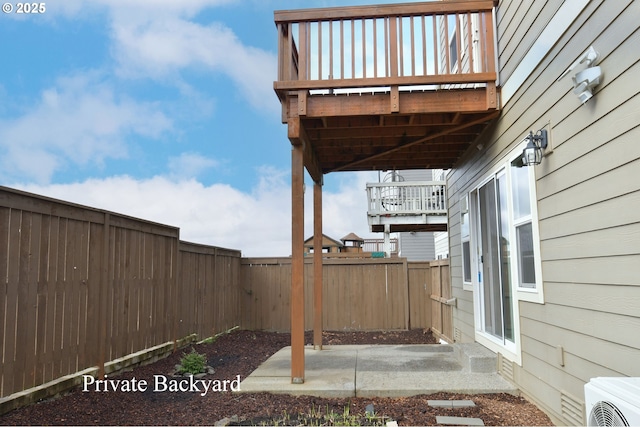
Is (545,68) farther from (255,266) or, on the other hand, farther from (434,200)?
(434,200)

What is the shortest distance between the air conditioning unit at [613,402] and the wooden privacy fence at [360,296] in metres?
7.50

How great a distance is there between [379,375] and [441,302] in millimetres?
3926

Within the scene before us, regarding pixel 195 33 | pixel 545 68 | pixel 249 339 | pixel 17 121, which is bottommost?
pixel 249 339

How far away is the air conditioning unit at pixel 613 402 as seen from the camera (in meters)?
1.43

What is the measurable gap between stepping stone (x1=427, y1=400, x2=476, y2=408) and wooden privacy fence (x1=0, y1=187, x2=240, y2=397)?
3359mm

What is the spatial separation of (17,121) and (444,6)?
6.06 meters

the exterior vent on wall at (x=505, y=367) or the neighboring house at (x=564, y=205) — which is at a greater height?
the neighboring house at (x=564, y=205)

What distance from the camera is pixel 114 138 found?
350 inches

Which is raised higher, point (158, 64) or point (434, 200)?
point (158, 64)

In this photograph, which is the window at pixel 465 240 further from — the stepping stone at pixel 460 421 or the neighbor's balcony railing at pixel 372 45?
the stepping stone at pixel 460 421

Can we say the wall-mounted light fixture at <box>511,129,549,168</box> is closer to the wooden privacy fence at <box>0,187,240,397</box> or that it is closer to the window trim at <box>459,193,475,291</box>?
the window trim at <box>459,193,475,291</box>

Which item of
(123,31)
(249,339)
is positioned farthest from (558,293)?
(123,31)

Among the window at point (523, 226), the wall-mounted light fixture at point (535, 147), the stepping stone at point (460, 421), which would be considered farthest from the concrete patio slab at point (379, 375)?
the wall-mounted light fixture at point (535, 147)

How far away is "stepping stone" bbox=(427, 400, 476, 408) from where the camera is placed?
3448 mm
